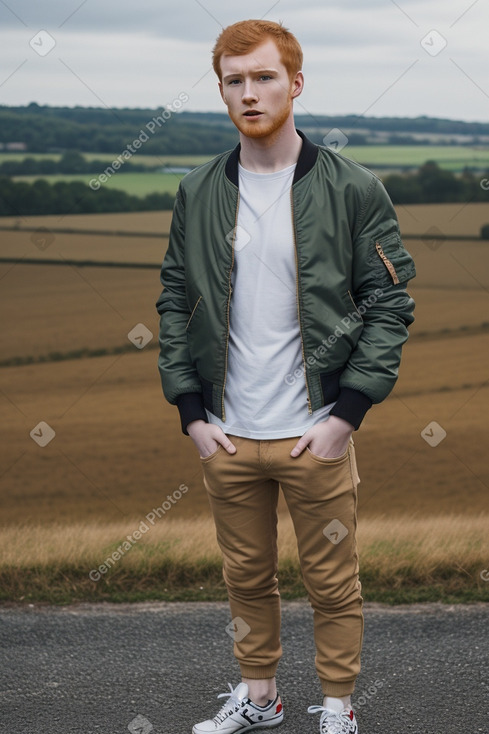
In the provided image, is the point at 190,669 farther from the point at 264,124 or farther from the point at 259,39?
the point at 259,39

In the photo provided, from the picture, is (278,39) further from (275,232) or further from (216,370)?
(216,370)

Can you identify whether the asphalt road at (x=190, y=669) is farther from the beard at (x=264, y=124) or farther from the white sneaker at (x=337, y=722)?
the beard at (x=264, y=124)

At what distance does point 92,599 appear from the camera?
436 cm

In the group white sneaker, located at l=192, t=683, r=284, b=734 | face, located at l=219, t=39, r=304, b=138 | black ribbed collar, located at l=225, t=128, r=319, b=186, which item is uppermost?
face, located at l=219, t=39, r=304, b=138

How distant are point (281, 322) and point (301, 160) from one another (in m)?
0.49

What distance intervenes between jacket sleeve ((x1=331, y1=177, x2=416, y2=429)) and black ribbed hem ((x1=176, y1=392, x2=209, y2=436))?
0.44 meters

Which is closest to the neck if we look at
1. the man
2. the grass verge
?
the man

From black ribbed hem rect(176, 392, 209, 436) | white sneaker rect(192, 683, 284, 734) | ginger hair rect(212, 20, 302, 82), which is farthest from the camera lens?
white sneaker rect(192, 683, 284, 734)

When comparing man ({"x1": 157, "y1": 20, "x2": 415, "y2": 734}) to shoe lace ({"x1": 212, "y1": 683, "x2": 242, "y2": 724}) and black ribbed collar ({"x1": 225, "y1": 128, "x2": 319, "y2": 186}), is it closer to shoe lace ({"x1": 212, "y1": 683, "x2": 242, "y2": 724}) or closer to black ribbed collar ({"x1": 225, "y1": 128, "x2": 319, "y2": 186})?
black ribbed collar ({"x1": 225, "y1": 128, "x2": 319, "y2": 186})

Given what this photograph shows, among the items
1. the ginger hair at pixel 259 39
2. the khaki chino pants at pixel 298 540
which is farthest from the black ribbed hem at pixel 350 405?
the ginger hair at pixel 259 39

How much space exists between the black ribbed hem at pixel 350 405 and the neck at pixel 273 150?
71cm

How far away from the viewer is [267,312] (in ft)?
9.37

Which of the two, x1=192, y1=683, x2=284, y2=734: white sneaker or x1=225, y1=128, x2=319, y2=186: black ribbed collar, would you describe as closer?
x1=225, y1=128, x2=319, y2=186: black ribbed collar

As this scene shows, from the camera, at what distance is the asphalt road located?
3328 mm
